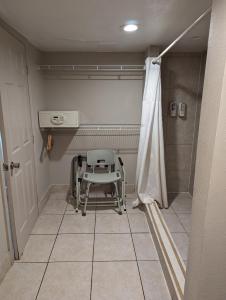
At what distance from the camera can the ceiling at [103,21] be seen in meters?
1.37

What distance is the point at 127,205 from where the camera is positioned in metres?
2.81

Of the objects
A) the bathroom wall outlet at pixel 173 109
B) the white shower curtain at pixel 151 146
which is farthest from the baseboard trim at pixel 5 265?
the bathroom wall outlet at pixel 173 109

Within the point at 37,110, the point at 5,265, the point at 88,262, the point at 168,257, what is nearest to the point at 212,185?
the point at 168,257

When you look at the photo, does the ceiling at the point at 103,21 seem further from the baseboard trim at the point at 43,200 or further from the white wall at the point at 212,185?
the baseboard trim at the point at 43,200

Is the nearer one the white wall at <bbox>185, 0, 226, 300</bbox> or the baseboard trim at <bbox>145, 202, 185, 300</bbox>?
the white wall at <bbox>185, 0, 226, 300</bbox>

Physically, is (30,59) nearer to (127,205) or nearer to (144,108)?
(144,108)

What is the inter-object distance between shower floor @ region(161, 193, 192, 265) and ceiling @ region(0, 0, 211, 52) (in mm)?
1963

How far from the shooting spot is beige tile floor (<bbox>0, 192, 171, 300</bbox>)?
5.09 ft

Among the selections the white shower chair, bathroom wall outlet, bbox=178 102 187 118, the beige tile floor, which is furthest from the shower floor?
bathroom wall outlet, bbox=178 102 187 118

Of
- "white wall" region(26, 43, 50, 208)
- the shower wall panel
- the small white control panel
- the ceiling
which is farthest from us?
the shower wall panel

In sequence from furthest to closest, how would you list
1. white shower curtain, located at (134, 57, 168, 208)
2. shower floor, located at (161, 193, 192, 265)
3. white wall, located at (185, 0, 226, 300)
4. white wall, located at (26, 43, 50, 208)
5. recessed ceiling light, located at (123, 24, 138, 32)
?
1. white shower curtain, located at (134, 57, 168, 208)
2. white wall, located at (26, 43, 50, 208)
3. shower floor, located at (161, 193, 192, 265)
4. recessed ceiling light, located at (123, 24, 138, 32)
5. white wall, located at (185, 0, 226, 300)

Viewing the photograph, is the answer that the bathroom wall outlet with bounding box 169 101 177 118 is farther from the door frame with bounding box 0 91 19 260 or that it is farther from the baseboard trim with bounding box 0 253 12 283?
the baseboard trim with bounding box 0 253 12 283

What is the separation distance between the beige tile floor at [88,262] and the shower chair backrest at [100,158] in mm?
690

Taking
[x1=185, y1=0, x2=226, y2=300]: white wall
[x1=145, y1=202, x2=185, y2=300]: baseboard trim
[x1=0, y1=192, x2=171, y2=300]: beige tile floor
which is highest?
[x1=185, y1=0, x2=226, y2=300]: white wall
